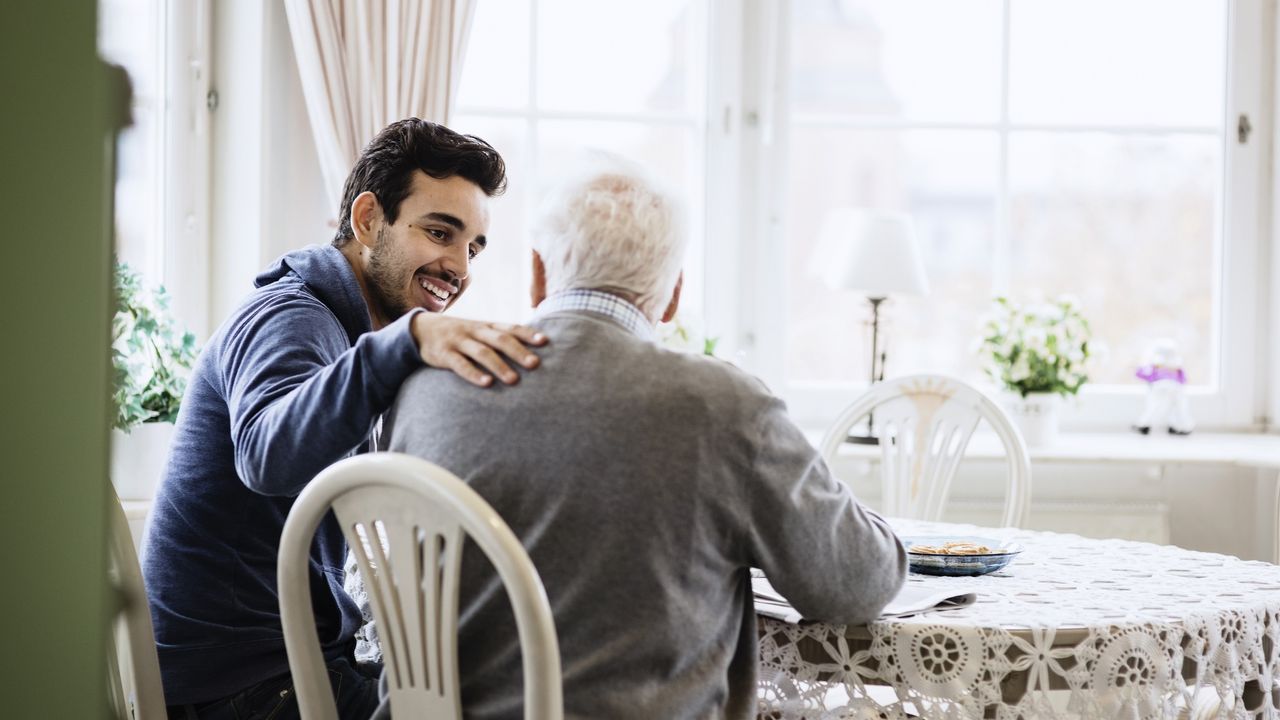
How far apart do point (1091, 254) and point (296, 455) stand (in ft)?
9.05

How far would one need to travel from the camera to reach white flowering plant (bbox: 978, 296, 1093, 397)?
3164mm

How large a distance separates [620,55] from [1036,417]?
4.95ft

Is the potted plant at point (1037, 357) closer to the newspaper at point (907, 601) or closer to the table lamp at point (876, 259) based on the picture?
the table lamp at point (876, 259)

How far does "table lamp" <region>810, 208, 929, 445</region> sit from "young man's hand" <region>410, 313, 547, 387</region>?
191cm

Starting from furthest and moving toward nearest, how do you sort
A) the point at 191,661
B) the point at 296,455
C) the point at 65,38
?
the point at 191,661, the point at 296,455, the point at 65,38

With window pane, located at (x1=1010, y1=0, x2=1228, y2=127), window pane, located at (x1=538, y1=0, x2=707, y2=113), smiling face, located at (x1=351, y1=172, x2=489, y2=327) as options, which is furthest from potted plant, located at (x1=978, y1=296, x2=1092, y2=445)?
smiling face, located at (x1=351, y1=172, x2=489, y2=327)

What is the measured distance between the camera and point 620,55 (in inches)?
135

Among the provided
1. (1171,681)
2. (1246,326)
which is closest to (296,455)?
(1171,681)

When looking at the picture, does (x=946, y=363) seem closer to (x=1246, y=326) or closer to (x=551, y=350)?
(x=1246, y=326)

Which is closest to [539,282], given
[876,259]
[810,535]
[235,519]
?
[810,535]

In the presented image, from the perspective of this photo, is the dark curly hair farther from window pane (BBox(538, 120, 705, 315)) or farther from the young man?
window pane (BBox(538, 120, 705, 315))

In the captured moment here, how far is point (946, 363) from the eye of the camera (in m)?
3.53

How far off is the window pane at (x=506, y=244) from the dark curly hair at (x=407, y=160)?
158 centimetres

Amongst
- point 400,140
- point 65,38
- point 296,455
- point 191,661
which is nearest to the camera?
point 65,38
